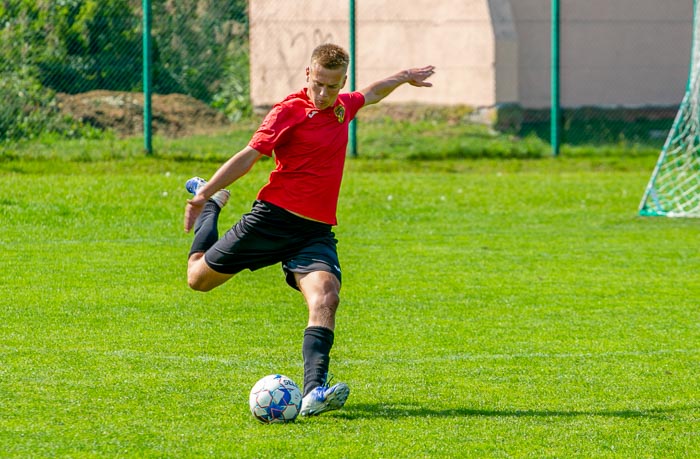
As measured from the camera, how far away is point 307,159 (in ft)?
21.9

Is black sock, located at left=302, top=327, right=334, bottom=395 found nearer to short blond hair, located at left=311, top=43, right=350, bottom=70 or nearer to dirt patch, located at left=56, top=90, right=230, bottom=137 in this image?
short blond hair, located at left=311, top=43, right=350, bottom=70

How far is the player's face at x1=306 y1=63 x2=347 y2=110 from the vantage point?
643 centimetres

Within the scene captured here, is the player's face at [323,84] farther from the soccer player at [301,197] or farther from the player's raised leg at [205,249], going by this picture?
the player's raised leg at [205,249]

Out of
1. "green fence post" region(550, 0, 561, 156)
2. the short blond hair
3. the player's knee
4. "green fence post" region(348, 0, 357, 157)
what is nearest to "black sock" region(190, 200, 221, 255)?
the player's knee

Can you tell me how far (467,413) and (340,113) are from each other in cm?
184

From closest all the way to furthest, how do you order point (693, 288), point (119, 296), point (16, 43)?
point (119, 296) → point (693, 288) → point (16, 43)

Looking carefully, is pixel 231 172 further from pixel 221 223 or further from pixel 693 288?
pixel 221 223

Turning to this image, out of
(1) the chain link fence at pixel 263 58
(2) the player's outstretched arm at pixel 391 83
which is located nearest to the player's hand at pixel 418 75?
(2) the player's outstretched arm at pixel 391 83

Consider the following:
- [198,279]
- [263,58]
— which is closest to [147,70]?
[263,58]

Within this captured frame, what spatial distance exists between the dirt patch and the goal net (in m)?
6.83

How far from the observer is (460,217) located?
1414cm

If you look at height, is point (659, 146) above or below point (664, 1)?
below

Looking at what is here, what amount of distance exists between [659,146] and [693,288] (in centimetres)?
1038

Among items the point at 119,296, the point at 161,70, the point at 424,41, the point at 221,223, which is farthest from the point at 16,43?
the point at 119,296
